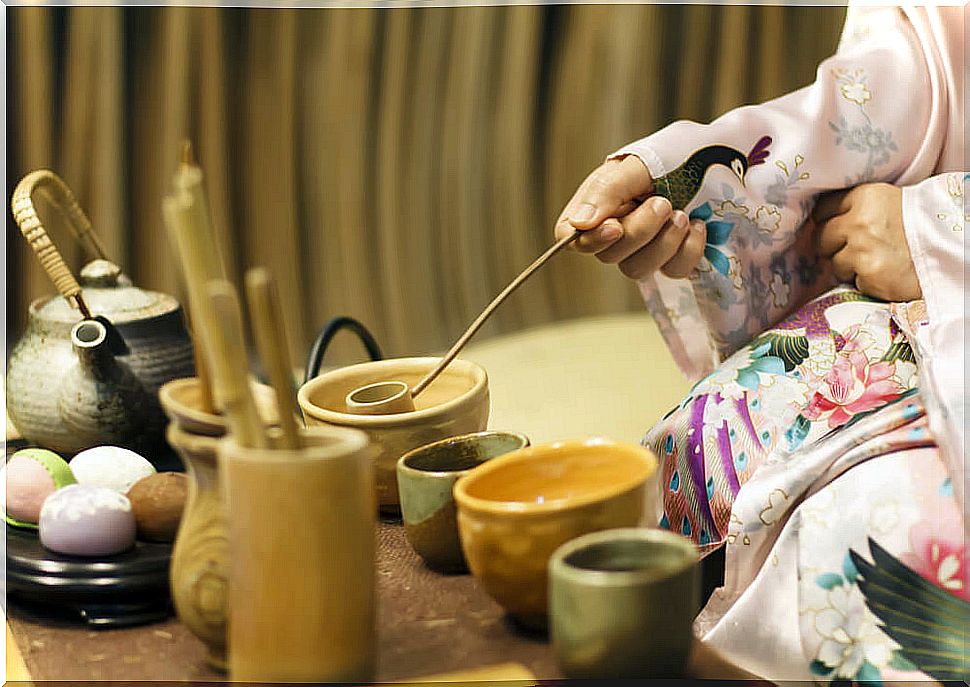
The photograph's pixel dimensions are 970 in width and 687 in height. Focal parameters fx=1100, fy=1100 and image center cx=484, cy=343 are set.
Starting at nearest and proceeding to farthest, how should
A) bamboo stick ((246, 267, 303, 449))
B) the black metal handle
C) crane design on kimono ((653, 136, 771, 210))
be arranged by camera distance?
bamboo stick ((246, 267, 303, 449))
crane design on kimono ((653, 136, 771, 210))
the black metal handle

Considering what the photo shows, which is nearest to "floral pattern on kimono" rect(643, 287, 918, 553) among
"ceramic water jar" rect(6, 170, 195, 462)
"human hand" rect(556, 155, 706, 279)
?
"human hand" rect(556, 155, 706, 279)

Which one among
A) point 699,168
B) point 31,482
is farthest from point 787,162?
point 31,482

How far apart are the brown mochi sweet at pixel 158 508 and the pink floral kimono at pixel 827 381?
0.32 meters

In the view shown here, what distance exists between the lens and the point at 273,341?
0.40 m

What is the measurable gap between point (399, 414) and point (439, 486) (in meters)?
0.10

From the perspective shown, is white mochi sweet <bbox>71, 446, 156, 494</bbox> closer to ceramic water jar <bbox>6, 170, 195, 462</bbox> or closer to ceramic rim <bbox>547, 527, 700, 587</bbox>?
ceramic water jar <bbox>6, 170, 195, 462</bbox>

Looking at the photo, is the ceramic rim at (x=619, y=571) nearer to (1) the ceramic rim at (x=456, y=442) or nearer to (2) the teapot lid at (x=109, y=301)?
(1) the ceramic rim at (x=456, y=442)

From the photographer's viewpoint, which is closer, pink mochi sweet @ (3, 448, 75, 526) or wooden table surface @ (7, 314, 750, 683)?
wooden table surface @ (7, 314, 750, 683)

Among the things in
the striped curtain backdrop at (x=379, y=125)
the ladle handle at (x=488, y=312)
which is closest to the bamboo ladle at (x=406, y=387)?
the ladle handle at (x=488, y=312)

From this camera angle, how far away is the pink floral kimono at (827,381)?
579mm

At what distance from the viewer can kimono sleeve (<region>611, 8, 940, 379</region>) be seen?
31.3 inches

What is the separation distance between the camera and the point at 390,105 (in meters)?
1.98

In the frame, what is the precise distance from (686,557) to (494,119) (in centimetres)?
173

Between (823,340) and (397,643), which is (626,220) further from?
(397,643)
